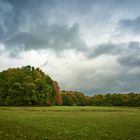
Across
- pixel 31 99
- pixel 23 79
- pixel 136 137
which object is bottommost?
pixel 136 137

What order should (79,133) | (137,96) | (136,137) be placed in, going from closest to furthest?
(136,137) < (79,133) < (137,96)

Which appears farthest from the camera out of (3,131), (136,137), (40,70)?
(40,70)

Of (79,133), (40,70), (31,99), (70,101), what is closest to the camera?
(79,133)

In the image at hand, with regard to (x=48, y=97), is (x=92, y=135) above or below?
below

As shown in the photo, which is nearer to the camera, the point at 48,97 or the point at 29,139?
the point at 29,139

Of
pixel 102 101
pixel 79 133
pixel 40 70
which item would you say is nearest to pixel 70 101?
pixel 102 101

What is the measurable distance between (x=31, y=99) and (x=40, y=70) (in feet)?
67.5

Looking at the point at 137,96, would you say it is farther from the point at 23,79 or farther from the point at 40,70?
the point at 23,79

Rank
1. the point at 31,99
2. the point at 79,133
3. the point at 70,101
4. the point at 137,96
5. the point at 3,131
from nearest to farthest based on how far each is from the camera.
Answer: the point at 3,131 → the point at 79,133 → the point at 31,99 → the point at 137,96 → the point at 70,101

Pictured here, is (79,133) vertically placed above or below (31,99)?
below

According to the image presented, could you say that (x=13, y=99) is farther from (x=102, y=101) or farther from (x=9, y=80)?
(x=102, y=101)

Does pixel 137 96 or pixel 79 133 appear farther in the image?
pixel 137 96

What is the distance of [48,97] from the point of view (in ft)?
389

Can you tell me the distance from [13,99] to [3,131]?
90335mm
